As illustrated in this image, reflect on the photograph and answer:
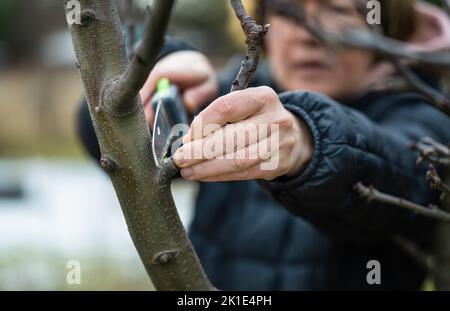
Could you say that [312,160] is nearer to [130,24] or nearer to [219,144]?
[219,144]

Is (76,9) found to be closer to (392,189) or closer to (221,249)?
(392,189)

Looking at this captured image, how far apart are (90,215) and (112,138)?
164 inches

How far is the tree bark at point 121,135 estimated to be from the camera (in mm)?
827

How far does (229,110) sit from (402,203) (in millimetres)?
327

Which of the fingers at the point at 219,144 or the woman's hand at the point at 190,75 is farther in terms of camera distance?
the woman's hand at the point at 190,75

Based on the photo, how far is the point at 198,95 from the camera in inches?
53.8

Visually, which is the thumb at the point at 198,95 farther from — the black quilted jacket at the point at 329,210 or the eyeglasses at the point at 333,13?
the eyeglasses at the point at 333,13

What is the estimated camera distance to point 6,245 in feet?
13.5

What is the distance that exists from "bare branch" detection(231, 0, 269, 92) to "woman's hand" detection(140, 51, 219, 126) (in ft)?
1.44

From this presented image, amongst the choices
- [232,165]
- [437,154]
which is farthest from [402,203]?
[232,165]
